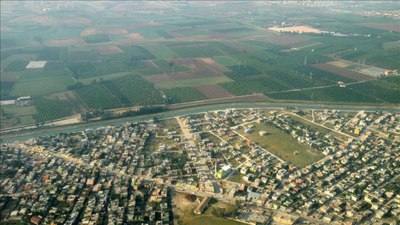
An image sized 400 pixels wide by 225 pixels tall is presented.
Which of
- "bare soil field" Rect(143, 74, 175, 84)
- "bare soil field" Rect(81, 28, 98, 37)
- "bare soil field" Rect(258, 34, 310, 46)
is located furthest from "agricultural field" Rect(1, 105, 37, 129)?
"bare soil field" Rect(258, 34, 310, 46)

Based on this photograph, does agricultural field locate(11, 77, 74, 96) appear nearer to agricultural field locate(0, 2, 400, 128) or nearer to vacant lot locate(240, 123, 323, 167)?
Result: agricultural field locate(0, 2, 400, 128)

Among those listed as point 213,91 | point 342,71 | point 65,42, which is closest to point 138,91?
point 213,91

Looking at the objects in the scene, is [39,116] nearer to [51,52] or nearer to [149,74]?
[149,74]

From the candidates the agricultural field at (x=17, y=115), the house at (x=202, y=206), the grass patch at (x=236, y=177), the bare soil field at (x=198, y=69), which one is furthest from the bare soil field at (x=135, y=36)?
the house at (x=202, y=206)

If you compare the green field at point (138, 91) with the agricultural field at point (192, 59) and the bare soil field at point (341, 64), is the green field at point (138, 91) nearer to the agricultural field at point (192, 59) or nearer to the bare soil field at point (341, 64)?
the agricultural field at point (192, 59)

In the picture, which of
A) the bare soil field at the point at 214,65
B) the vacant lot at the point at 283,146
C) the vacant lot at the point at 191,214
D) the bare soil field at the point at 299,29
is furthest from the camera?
the bare soil field at the point at 299,29

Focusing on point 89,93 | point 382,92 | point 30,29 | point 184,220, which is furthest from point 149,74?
point 30,29
